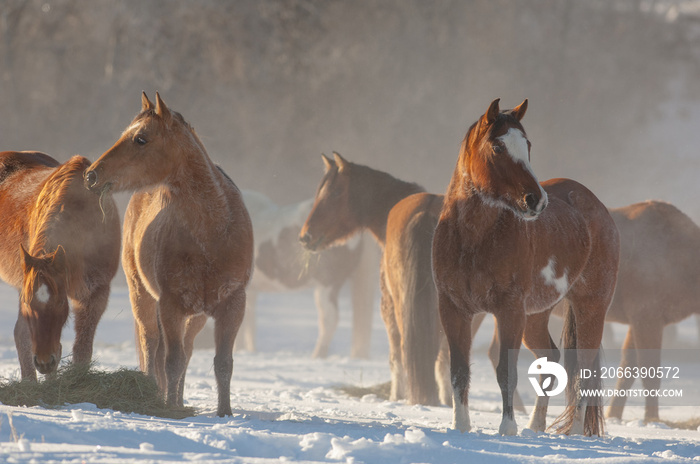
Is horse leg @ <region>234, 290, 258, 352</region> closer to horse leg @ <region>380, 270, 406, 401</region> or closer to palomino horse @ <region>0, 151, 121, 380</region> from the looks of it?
horse leg @ <region>380, 270, 406, 401</region>

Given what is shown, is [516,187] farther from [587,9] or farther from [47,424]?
[587,9]

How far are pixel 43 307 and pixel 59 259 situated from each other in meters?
0.31

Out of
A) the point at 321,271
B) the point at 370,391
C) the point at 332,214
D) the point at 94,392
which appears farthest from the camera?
the point at 321,271

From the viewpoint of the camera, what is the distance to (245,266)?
5.05 metres

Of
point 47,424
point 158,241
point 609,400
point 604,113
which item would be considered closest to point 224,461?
point 47,424

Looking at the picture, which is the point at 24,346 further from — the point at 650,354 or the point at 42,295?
the point at 650,354

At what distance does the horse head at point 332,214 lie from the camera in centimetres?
820

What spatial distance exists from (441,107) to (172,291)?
24.1 metres

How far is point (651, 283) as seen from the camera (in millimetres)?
7766

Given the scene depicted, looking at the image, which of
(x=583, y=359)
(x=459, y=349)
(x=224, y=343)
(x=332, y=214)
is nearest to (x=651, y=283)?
(x=583, y=359)

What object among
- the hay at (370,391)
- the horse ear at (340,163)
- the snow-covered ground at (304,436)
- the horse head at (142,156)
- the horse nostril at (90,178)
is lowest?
the snow-covered ground at (304,436)

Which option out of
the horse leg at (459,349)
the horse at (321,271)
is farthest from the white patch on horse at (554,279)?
the horse at (321,271)

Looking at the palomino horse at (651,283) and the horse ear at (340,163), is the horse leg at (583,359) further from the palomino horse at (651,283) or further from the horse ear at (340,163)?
the horse ear at (340,163)

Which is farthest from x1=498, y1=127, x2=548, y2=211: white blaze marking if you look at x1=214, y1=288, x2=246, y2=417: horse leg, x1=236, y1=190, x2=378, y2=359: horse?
x1=236, y1=190, x2=378, y2=359: horse
